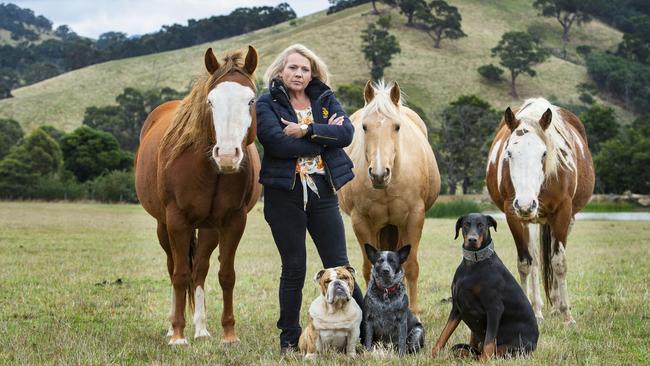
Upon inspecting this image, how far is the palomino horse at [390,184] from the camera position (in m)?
6.83

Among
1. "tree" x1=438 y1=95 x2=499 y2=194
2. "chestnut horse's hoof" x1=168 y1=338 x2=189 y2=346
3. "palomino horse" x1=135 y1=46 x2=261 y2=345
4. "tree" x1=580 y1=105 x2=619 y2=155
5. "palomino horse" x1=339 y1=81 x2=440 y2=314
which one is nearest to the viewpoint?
"palomino horse" x1=135 y1=46 x2=261 y2=345

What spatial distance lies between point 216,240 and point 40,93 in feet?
323

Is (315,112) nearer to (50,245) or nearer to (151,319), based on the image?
(151,319)

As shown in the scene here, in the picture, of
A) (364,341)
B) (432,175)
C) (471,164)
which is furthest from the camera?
(471,164)

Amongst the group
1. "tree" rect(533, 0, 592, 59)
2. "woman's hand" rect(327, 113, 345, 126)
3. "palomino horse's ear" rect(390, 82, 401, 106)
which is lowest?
"woman's hand" rect(327, 113, 345, 126)

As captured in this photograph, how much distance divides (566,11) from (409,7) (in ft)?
89.6

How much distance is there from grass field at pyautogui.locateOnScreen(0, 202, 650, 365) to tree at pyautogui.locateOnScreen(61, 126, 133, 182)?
3901cm

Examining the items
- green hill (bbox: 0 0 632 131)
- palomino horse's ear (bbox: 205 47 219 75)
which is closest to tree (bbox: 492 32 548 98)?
green hill (bbox: 0 0 632 131)

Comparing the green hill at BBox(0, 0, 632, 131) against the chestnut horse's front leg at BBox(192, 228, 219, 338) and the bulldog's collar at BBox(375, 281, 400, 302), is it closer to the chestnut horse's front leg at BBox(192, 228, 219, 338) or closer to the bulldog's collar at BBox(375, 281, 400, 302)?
the chestnut horse's front leg at BBox(192, 228, 219, 338)

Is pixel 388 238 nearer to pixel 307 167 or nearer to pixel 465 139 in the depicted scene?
pixel 307 167

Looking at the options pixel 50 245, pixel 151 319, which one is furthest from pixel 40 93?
pixel 151 319

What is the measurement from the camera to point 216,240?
742cm

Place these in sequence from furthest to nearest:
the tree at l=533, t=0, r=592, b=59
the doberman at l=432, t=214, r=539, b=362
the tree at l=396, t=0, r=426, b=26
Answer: the tree at l=533, t=0, r=592, b=59
the tree at l=396, t=0, r=426, b=26
the doberman at l=432, t=214, r=539, b=362

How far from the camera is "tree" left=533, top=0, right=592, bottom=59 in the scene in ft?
371
